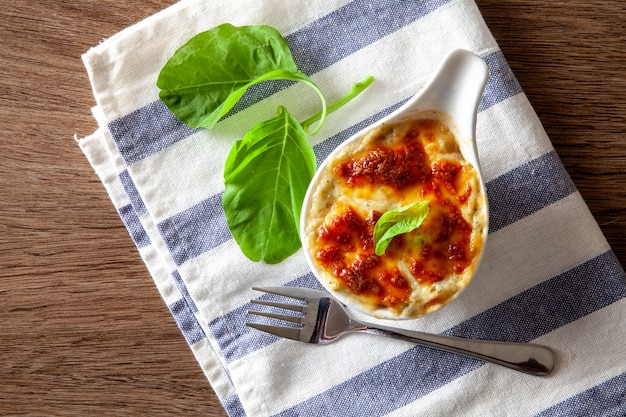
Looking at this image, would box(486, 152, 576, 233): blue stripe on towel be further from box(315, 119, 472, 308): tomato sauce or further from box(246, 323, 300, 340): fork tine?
box(246, 323, 300, 340): fork tine

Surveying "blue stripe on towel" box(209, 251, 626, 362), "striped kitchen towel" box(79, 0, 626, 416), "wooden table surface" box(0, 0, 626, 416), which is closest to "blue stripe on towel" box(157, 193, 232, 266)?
"striped kitchen towel" box(79, 0, 626, 416)

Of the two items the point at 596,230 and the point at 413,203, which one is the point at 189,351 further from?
the point at 596,230

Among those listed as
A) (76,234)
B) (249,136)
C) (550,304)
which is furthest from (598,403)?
(76,234)

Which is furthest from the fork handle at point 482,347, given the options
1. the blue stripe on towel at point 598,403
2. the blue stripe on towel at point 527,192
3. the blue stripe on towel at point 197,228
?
the blue stripe on towel at point 197,228

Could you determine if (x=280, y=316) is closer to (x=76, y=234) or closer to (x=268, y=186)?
(x=268, y=186)

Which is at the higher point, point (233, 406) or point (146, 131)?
point (146, 131)

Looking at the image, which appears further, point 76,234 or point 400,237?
point 76,234
